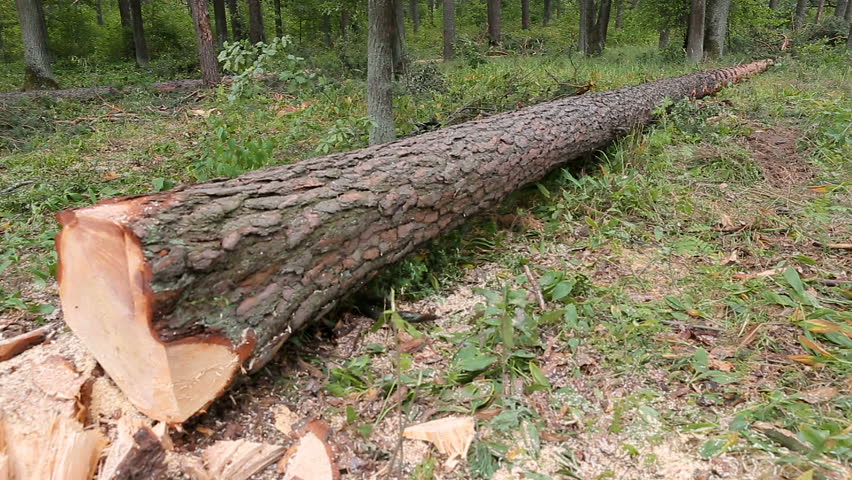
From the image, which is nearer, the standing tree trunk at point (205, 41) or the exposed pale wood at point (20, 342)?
the exposed pale wood at point (20, 342)

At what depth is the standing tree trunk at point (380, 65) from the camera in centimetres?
430

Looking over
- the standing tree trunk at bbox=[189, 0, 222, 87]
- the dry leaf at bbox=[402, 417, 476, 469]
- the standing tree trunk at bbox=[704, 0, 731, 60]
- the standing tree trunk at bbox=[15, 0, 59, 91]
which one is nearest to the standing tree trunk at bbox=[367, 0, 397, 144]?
the dry leaf at bbox=[402, 417, 476, 469]

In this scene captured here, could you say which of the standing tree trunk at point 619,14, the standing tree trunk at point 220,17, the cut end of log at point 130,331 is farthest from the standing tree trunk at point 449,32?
the cut end of log at point 130,331

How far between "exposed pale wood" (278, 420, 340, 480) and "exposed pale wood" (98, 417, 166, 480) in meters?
0.40

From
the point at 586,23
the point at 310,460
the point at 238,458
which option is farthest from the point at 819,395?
the point at 586,23

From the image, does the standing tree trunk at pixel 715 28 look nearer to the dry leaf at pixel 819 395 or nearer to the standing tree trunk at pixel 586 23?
the standing tree trunk at pixel 586 23

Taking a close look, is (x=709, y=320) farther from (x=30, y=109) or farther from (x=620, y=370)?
(x=30, y=109)

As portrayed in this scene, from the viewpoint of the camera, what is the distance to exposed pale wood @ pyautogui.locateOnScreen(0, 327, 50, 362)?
2.00m

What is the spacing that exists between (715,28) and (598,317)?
9.81m

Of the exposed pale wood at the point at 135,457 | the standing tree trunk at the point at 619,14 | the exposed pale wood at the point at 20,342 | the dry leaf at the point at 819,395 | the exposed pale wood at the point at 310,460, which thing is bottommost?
the exposed pale wood at the point at 310,460

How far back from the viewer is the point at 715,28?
9641mm

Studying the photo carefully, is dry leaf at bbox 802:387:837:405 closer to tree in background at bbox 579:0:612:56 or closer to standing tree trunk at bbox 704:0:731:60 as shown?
standing tree trunk at bbox 704:0:731:60

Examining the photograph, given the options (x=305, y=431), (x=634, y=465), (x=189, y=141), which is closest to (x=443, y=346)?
(x=305, y=431)

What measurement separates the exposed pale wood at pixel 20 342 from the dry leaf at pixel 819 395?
124 inches
